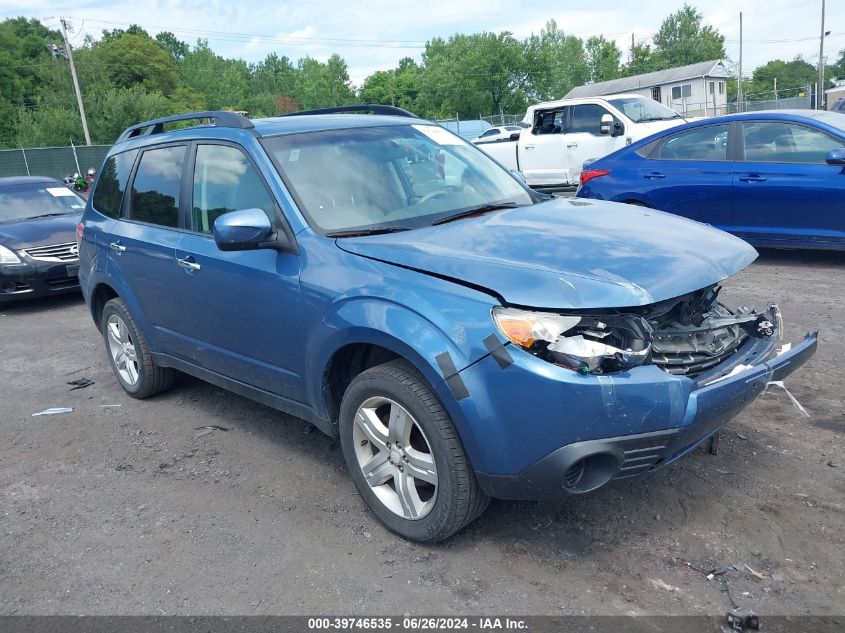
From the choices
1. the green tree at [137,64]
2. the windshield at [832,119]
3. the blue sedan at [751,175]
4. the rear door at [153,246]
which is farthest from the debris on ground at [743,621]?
the green tree at [137,64]

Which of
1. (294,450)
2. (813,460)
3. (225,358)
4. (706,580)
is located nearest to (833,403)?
(813,460)

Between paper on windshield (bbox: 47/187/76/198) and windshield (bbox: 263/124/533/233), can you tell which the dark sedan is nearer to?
paper on windshield (bbox: 47/187/76/198)

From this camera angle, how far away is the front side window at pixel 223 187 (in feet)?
13.1

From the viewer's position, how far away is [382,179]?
13.4 feet

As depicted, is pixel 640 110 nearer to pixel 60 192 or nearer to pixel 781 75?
pixel 60 192

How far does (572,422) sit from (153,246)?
308cm

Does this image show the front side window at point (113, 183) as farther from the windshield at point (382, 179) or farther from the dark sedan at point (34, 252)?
the dark sedan at point (34, 252)

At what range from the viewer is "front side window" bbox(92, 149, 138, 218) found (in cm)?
533

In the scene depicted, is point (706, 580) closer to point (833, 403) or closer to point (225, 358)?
point (833, 403)

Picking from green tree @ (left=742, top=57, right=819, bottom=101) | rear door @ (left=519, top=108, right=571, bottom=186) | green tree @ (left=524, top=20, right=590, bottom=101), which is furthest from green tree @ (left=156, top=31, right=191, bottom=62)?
rear door @ (left=519, top=108, right=571, bottom=186)

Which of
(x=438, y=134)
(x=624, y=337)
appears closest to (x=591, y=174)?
(x=438, y=134)

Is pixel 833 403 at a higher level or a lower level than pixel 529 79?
lower

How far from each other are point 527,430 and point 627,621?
2.49 feet

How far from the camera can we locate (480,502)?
124 inches
